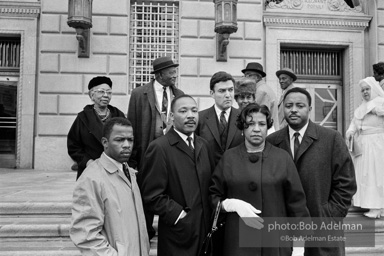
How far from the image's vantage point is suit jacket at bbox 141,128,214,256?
3.14 m

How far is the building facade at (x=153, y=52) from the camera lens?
10.8 meters

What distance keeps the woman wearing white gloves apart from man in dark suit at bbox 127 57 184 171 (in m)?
3.34

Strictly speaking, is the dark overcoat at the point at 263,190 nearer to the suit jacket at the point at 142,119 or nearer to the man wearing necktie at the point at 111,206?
the man wearing necktie at the point at 111,206

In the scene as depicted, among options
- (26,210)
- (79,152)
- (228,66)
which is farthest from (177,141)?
(228,66)

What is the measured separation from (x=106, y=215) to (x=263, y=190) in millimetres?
1155

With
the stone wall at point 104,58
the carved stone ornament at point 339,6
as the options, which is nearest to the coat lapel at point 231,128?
the stone wall at point 104,58

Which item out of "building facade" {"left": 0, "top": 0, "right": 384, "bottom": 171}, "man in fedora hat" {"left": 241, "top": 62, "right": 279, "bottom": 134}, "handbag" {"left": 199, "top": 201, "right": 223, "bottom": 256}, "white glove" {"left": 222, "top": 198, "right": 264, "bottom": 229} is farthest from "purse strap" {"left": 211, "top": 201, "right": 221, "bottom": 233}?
"building facade" {"left": 0, "top": 0, "right": 384, "bottom": 171}

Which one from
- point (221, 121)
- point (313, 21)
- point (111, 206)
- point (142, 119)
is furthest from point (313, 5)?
point (111, 206)

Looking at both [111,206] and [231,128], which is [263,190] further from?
[111,206]

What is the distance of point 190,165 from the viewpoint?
3.30 m

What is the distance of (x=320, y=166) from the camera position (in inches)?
126

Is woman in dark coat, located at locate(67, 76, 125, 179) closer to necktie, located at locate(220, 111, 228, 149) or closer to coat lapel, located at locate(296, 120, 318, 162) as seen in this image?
necktie, located at locate(220, 111, 228, 149)

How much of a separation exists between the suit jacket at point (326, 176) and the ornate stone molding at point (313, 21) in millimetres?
8893

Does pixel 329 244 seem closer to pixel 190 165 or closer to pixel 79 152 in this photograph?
pixel 190 165
